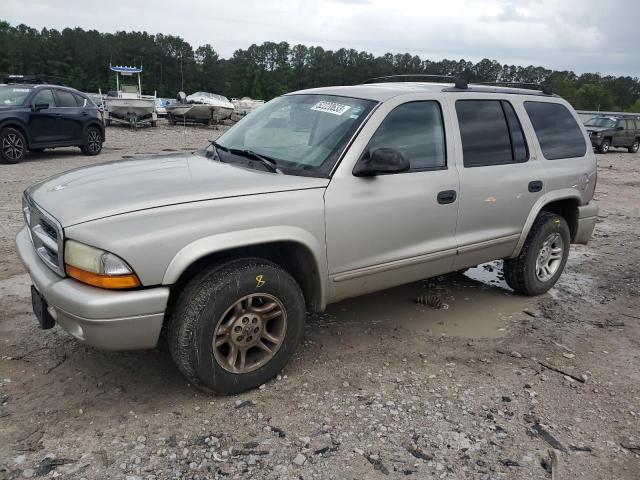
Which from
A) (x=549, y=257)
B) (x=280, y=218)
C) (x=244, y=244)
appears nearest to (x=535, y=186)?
(x=549, y=257)

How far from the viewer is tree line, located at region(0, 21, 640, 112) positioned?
3014 inches

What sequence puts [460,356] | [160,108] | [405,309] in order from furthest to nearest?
[160,108], [405,309], [460,356]

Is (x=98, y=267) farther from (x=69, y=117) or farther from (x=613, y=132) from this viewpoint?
(x=613, y=132)

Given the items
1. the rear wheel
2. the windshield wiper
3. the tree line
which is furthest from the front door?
the tree line

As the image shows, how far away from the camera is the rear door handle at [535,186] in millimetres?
4473

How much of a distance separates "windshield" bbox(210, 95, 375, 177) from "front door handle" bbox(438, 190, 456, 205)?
0.79m

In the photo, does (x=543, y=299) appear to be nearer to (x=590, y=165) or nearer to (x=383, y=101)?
(x=590, y=165)

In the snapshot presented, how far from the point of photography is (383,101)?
3652 mm

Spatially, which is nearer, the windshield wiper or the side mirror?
the side mirror

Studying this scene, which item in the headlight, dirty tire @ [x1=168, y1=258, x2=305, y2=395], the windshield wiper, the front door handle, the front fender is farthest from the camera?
the front door handle

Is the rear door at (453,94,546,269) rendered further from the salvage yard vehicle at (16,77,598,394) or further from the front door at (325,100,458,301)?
the front door at (325,100,458,301)

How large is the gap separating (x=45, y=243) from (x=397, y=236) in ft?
6.96

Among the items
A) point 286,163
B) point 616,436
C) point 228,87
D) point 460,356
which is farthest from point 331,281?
point 228,87

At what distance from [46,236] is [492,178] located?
3.10 metres
